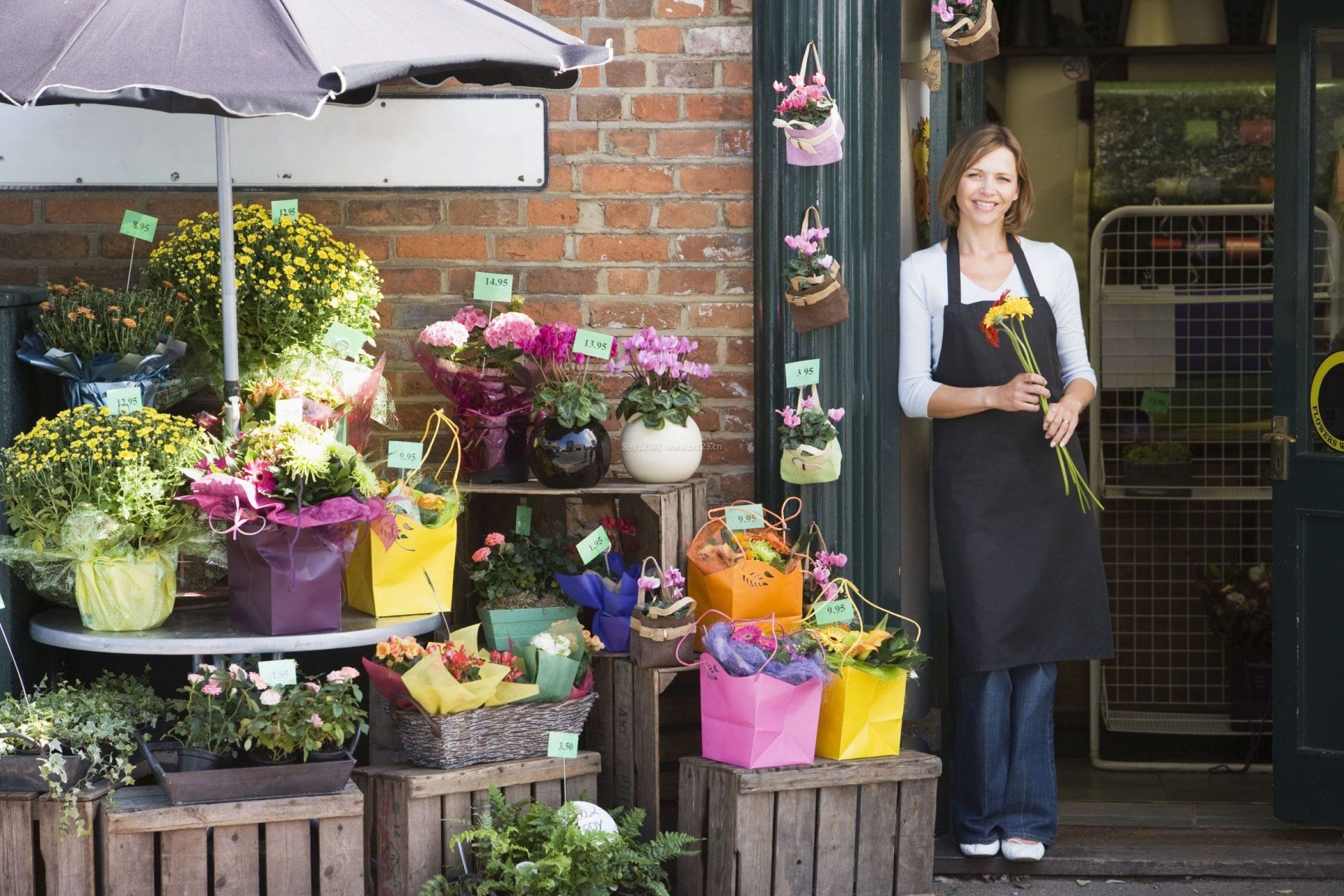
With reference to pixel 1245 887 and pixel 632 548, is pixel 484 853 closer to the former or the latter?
pixel 632 548

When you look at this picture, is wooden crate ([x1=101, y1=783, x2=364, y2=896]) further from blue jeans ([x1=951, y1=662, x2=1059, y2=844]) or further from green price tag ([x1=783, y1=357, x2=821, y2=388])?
blue jeans ([x1=951, y1=662, x2=1059, y2=844])

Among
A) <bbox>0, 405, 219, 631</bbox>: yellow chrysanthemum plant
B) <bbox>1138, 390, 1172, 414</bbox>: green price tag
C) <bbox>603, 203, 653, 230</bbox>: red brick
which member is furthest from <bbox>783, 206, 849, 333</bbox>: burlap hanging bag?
<bbox>1138, 390, 1172, 414</bbox>: green price tag

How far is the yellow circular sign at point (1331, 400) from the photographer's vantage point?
4051 mm

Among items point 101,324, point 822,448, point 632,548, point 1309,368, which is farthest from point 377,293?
point 1309,368

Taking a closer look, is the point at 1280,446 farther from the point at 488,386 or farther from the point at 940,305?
the point at 488,386

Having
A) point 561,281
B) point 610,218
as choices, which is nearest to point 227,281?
point 561,281

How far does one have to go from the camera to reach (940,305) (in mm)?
3820

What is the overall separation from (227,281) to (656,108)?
1.24 metres

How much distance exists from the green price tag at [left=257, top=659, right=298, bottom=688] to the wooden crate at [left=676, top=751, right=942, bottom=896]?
2.92 ft

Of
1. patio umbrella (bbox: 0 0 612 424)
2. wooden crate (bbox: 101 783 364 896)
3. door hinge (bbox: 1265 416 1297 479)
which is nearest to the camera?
patio umbrella (bbox: 0 0 612 424)

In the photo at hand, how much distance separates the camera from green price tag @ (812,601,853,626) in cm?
360

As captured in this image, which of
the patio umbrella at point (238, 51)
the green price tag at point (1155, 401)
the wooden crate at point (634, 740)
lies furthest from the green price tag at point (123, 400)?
the green price tag at point (1155, 401)

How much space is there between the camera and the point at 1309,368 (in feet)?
13.4

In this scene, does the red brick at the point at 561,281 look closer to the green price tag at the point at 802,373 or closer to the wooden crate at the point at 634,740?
the green price tag at the point at 802,373
